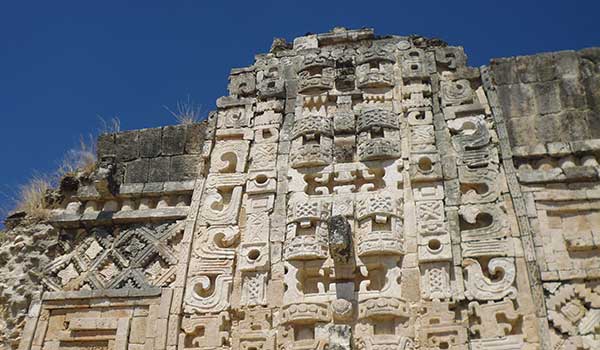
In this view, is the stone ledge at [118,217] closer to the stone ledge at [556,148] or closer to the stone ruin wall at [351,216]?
the stone ruin wall at [351,216]

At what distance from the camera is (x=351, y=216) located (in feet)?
23.1

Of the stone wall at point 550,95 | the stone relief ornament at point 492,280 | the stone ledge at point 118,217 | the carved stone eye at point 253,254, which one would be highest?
the stone wall at point 550,95

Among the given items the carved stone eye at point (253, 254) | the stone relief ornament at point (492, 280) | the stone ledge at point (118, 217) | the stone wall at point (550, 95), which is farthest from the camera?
the stone ledge at point (118, 217)

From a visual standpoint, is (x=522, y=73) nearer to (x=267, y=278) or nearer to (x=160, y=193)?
(x=267, y=278)

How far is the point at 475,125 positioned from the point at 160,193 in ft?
11.4

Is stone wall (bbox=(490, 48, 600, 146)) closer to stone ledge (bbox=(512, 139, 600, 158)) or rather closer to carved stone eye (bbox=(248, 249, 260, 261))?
stone ledge (bbox=(512, 139, 600, 158))

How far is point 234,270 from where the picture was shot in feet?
22.9

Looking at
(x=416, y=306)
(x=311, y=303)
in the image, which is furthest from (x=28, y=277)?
(x=416, y=306)

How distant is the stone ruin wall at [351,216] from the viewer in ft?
20.8

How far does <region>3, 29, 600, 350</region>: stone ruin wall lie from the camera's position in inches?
250

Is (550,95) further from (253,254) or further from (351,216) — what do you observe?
(253,254)

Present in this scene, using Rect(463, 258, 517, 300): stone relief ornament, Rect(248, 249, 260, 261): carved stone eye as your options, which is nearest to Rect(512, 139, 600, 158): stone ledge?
Rect(463, 258, 517, 300): stone relief ornament

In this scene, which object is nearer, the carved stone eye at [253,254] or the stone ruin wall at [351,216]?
the stone ruin wall at [351,216]

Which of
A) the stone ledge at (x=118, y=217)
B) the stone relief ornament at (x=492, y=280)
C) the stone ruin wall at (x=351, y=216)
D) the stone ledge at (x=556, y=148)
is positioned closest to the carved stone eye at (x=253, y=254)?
the stone ruin wall at (x=351, y=216)
